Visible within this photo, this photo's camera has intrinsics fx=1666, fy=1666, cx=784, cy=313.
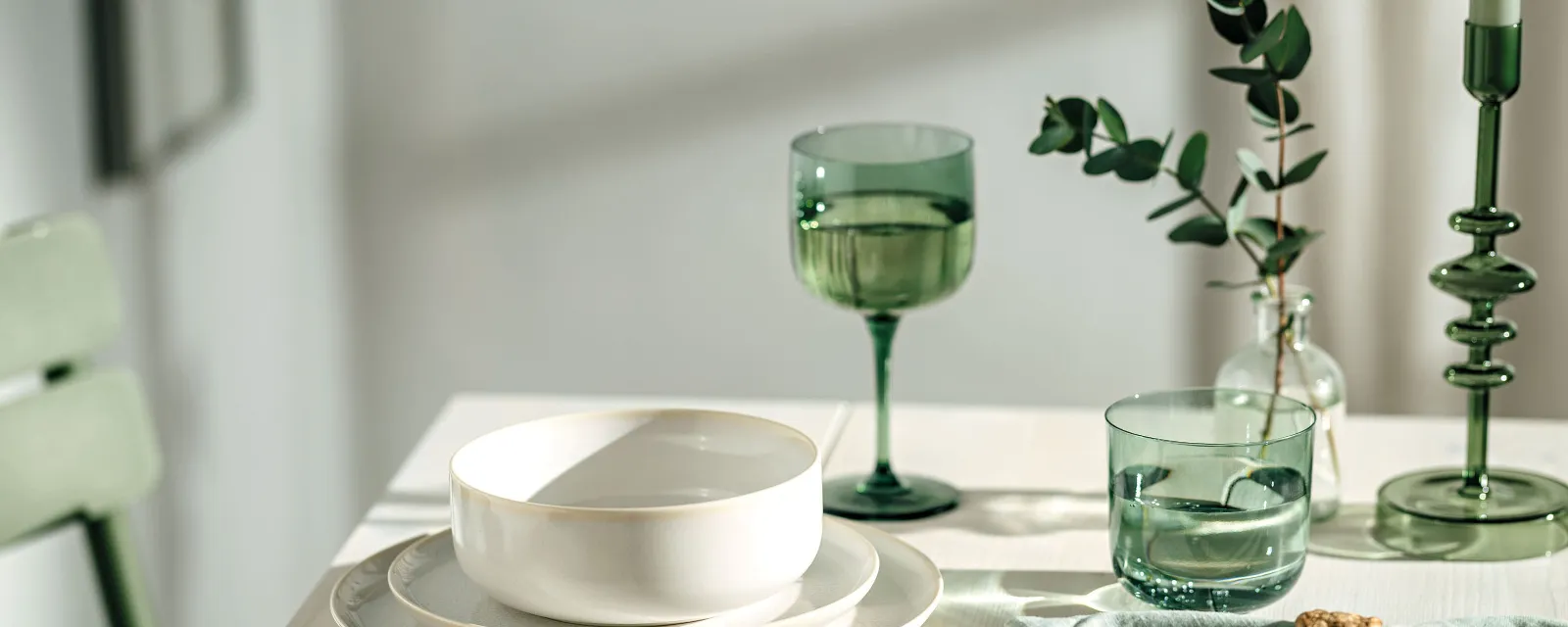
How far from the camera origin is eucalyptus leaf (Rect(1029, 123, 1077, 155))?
3.07 ft

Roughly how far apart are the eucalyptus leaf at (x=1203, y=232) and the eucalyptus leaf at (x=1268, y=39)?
95 millimetres

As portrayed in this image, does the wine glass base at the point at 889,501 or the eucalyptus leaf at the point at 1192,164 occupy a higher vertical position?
the eucalyptus leaf at the point at 1192,164

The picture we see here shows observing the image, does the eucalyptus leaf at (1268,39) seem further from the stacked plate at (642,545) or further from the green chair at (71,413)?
the green chair at (71,413)

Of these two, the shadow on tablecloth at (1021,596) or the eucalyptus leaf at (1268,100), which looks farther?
the eucalyptus leaf at (1268,100)

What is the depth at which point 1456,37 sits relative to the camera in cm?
216

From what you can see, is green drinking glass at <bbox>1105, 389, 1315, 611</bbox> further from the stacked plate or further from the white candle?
the white candle

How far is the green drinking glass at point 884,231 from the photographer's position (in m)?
0.93

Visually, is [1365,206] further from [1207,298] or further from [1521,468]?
[1521,468]

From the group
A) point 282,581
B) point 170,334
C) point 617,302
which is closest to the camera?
point 170,334

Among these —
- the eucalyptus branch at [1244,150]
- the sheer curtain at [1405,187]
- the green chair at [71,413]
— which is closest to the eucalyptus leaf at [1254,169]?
the eucalyptus branch at [1244,150]

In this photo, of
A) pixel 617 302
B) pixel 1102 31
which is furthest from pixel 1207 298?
pixel 617 302

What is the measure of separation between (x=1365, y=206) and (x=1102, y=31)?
1.39 feet

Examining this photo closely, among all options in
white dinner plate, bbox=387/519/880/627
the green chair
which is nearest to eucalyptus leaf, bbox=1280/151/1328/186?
white dinner plate, bbox=387/519/880/627

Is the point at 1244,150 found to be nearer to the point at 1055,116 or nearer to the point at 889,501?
the point at 1055,116
